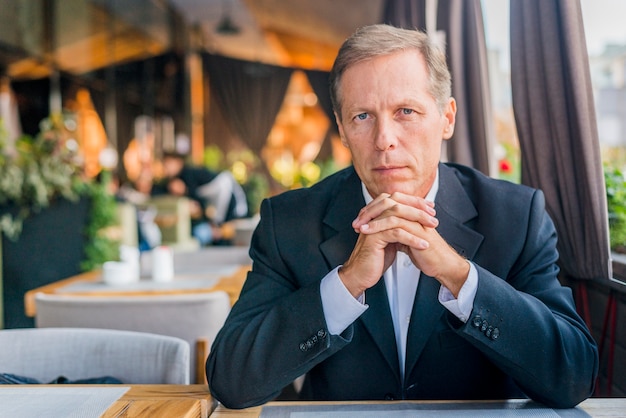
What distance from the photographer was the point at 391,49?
134 cm

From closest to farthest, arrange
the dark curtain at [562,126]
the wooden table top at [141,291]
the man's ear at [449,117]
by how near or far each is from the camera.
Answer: the man's ear at [449,117]
the dark curtain at [562,126]
the wooden table top at [141,291]

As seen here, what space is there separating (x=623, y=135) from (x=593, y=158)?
0.57ft

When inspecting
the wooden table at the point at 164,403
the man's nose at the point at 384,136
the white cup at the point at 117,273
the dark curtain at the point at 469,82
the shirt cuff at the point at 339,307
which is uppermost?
the dark curtain at the point at 469,82

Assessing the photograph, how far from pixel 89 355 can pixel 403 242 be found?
916mm

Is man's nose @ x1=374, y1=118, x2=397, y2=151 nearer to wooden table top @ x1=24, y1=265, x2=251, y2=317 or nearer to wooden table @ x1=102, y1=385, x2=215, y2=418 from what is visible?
wooden table @ x1=102, y1=385, x2=215, y2=418

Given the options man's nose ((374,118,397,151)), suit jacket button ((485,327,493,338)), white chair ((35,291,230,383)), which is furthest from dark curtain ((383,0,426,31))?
suit jacket button ((485,327,493,338))

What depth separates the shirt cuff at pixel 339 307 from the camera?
49.8 inches

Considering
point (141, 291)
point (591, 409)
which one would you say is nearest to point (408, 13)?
point (141, 291)

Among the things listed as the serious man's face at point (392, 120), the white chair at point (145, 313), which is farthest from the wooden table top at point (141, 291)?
the serious man's face at point (392, 120)

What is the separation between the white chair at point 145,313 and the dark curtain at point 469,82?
5.03 ft

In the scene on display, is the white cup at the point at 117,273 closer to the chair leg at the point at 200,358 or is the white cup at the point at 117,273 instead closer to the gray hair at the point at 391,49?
the chair leg at the point at 200,358

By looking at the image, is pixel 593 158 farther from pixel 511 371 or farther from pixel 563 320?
pixel 511 371

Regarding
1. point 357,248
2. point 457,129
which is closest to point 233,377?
point 357,248

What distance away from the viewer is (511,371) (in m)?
1.25
